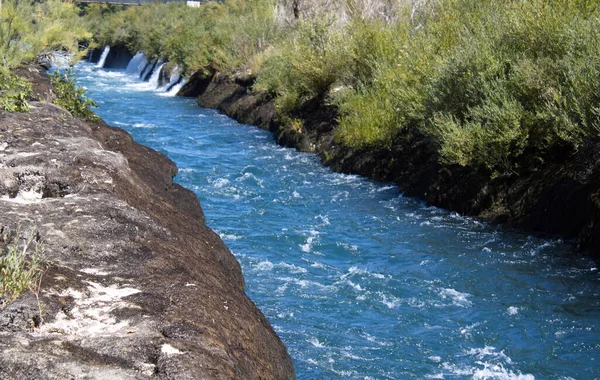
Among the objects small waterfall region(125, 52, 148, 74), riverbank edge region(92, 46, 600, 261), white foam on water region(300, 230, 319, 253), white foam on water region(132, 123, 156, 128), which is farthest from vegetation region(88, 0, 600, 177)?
small waterfall region(125, 52, 148, 74)

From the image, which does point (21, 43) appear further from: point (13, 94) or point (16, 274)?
point (16, 274)

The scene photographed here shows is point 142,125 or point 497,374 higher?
point 497,374

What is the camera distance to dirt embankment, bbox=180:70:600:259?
35.1ft

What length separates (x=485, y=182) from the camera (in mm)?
12570

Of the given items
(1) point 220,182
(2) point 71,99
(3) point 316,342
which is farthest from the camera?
(1) point 220,182

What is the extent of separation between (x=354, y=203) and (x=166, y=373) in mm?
9761

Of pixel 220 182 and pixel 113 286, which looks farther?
pixel 220 182

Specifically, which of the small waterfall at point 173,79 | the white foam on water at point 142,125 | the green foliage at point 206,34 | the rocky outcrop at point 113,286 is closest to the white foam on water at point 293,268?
the rocky outcrop at point 113,286

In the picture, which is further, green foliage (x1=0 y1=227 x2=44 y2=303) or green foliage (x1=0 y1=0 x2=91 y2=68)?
green foliage (x1=0 y1=0 x2=91 y2=68)

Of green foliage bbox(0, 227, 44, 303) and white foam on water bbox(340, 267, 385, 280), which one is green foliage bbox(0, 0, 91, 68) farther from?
green foliage bbox(0, 227, 44, 303)

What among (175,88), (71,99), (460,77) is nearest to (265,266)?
(460,77)

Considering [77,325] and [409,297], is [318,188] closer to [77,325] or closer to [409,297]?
[409,297]

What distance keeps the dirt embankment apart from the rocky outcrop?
16.7ft

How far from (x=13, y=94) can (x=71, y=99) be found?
3.52 metres
